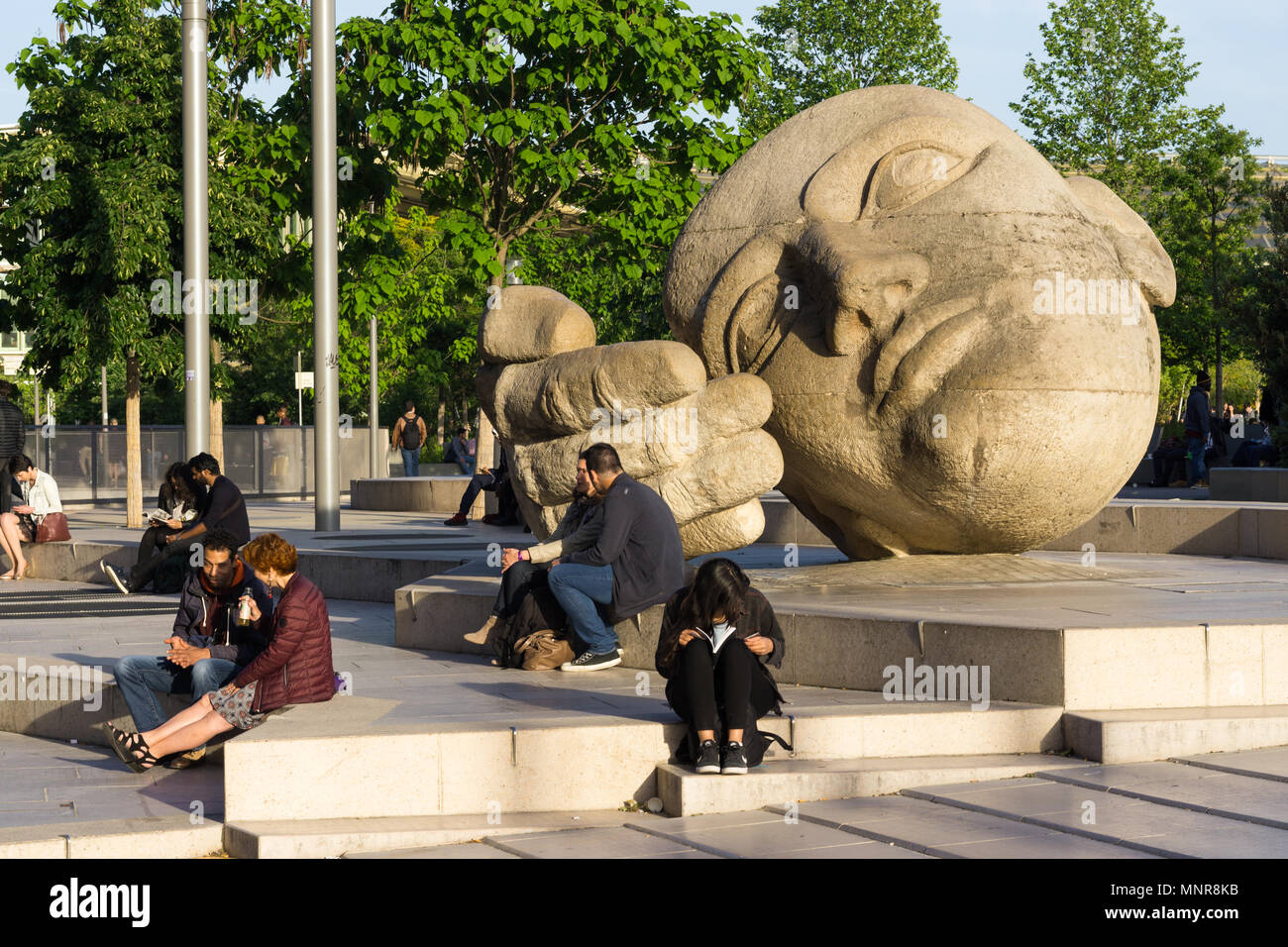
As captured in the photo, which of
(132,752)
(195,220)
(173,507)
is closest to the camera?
(132,752)

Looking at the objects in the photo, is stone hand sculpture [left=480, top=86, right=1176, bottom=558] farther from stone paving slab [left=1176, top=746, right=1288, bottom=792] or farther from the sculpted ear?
stone paving slab [left=1176, top=746, right=1288, bottom=792]

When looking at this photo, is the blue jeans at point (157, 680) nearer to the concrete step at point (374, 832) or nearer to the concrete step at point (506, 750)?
the concrete step at point (506, 750)

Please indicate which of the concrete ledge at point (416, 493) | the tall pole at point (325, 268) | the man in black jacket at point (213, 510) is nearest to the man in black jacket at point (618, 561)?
the man in black jacket at point (213, 510)

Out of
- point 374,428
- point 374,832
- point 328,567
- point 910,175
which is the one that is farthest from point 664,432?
point 374,428

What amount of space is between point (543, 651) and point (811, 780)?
9.36 feet

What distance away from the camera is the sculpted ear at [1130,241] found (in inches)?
436

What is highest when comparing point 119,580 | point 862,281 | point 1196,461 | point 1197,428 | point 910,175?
point 910,175

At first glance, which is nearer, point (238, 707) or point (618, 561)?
point (238, 707)

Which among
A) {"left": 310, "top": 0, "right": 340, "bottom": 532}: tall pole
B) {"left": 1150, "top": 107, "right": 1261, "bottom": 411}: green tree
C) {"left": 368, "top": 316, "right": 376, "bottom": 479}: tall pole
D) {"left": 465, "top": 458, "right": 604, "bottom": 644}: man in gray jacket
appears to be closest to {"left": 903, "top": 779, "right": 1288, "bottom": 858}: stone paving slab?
{"left": 465, "top": 458, "right": 604, "bottom": 644}: man in gray jacket

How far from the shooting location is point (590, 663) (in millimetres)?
9352

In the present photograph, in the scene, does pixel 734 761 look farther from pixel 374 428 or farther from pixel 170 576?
pixel 374 428

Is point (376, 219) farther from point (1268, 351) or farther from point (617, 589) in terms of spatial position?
point (1268, 351)

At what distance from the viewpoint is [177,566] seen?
1457 cm

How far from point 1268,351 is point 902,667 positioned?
26007 millimetres
